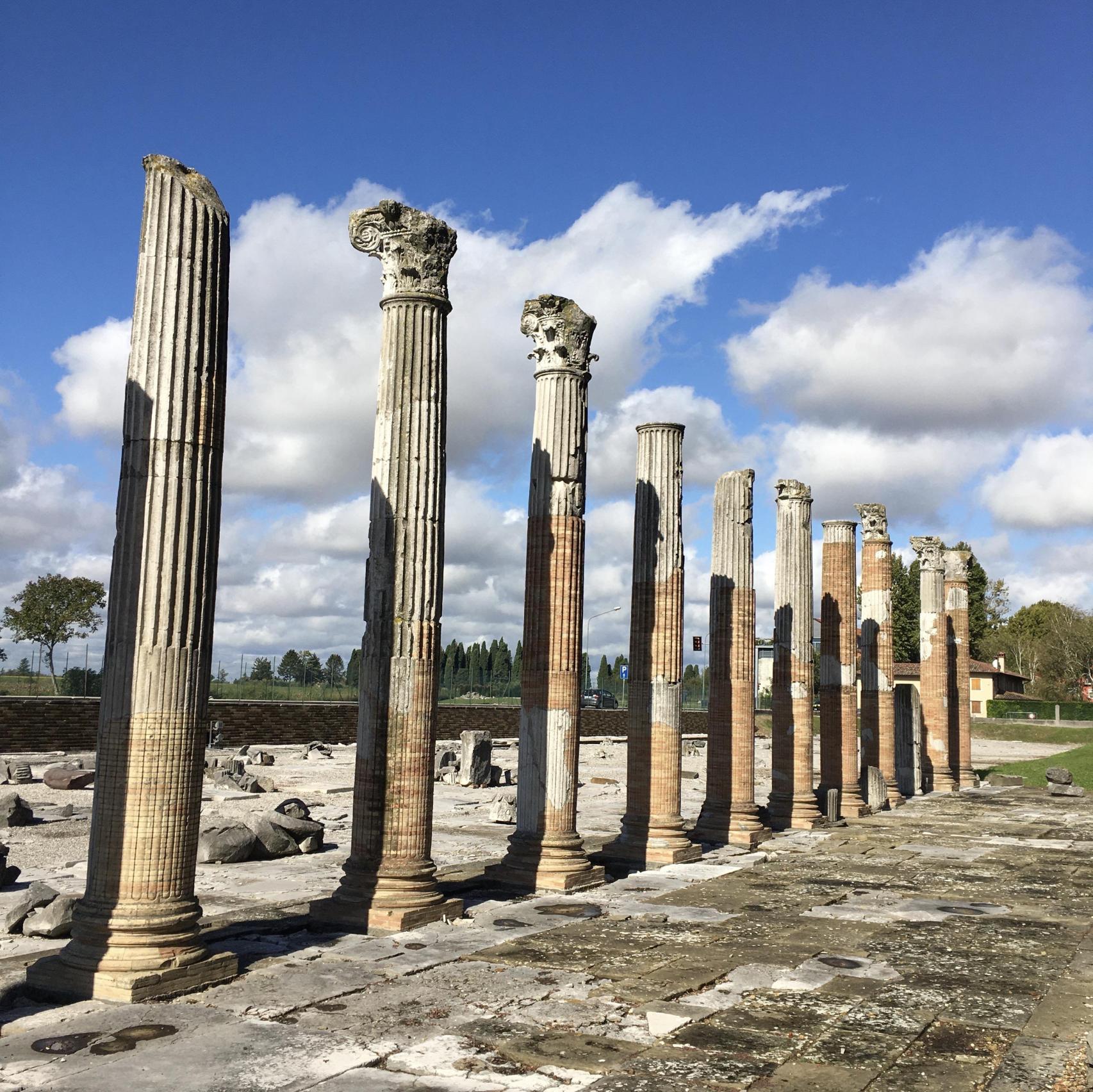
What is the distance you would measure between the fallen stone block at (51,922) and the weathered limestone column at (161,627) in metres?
2.00

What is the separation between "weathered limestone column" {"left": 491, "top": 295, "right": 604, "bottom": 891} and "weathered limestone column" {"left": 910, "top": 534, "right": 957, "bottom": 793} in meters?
21.4

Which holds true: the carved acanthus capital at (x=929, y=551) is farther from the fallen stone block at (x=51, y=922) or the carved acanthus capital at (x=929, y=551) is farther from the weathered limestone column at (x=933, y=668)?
the fallen stone block at (x=51, y=922)

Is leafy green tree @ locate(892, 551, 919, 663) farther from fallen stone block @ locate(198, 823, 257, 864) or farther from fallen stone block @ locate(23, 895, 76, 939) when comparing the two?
fallen stone block @ locate(23, 895, 76, 939)

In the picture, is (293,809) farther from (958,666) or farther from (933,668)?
(958,666)

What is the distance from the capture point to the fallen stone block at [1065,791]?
30000 millimetres

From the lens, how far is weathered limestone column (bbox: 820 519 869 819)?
23656 millimetres

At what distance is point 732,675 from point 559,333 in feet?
24.3

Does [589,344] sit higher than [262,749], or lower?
higher

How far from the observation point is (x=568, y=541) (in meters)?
13.7

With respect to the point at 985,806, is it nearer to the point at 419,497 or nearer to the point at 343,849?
the point at 343,849

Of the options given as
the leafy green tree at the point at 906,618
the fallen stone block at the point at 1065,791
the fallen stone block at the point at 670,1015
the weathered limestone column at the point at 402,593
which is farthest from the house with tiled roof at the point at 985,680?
the fallen stone block at the point at 670,1015

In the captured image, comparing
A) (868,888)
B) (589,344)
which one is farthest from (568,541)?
(868,888)

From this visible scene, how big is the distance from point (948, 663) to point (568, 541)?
→ 75.8 ft

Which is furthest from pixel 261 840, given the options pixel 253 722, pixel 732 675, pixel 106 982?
pixel 253 722
